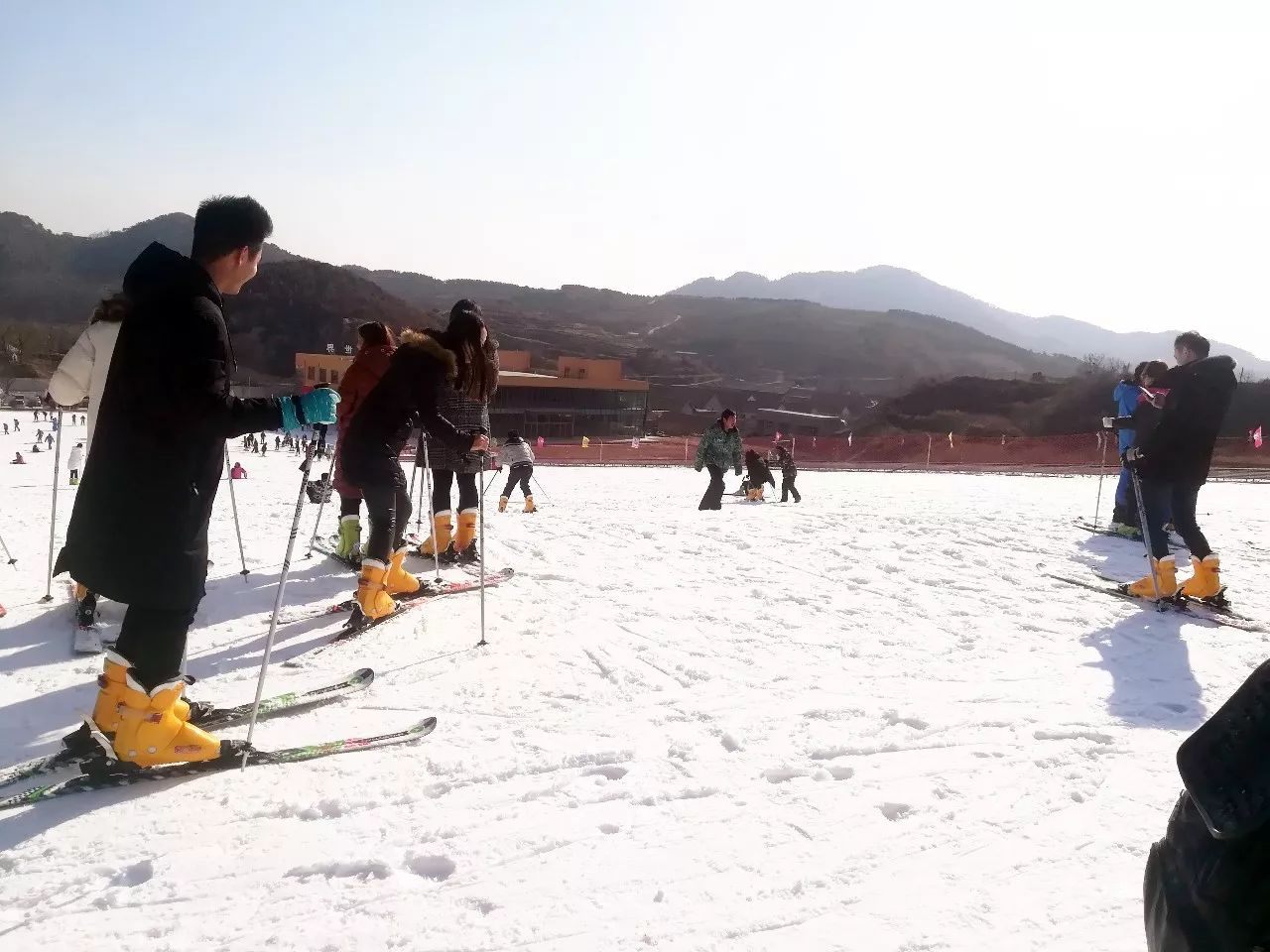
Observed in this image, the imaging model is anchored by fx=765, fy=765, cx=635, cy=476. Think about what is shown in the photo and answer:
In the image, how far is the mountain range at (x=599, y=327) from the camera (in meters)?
114

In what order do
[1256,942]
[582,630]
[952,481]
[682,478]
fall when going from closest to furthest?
1. [1256,942]
2. [582,630]
3. [952,481]
4. [682,478]

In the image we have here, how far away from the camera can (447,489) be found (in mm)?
6238

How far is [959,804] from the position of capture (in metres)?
2.69

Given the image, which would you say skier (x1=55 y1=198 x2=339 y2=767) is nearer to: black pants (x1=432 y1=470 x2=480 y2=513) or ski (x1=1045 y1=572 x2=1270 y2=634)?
black pants (x1=432 y1=470 x2=480 y2=513)

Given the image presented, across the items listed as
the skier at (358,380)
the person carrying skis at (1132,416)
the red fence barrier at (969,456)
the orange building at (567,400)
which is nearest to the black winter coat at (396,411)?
the skier at (358,380)

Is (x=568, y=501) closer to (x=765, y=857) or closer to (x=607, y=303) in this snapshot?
(x=765, y=857)

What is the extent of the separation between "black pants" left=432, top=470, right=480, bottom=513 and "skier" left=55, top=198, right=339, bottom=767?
320cm

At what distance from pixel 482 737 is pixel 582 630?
5.10ft

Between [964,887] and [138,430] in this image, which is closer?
[964,887]

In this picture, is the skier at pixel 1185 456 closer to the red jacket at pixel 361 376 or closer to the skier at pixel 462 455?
the skier at pixel 462 455

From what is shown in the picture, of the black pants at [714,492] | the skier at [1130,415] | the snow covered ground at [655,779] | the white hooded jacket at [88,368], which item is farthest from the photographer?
the black pants at [714,492]

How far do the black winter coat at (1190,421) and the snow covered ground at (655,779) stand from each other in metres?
1.07

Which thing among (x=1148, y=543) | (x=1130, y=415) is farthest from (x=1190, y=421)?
(x=1130, y=415)

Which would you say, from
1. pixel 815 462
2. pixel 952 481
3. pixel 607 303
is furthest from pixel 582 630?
pixel 607 303
